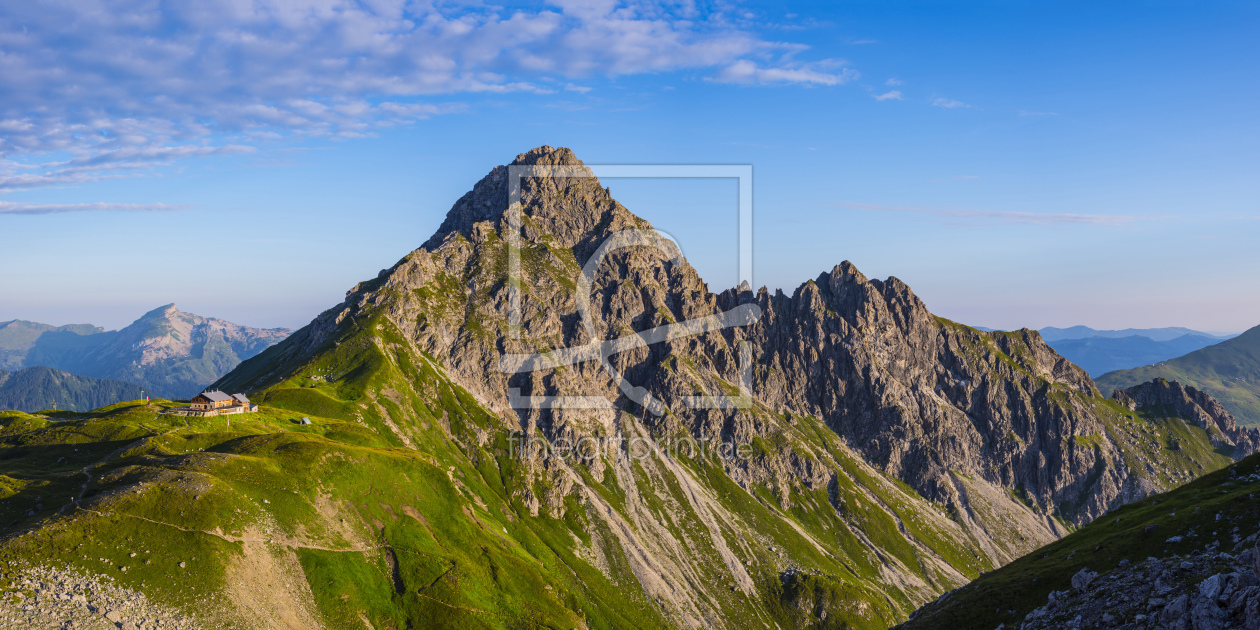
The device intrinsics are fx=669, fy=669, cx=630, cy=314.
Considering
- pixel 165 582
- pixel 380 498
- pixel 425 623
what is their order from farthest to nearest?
pixel 380 498 < pixel 425 623 < pixel 165 582

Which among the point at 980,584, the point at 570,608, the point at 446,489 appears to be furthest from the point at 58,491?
the point at 980,584

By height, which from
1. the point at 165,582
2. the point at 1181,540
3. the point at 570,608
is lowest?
the point at 570,608

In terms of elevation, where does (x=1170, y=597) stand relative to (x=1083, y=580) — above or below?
above

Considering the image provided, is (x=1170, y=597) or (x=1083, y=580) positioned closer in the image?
(x=1170, y=597)

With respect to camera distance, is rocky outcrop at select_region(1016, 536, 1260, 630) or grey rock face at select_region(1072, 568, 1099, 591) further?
grey rock face at select_region(1072, 568, 1099, 591)

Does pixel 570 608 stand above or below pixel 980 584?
below

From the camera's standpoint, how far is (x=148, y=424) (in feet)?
538

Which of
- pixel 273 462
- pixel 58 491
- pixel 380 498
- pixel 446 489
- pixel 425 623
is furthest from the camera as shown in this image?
pixel 446 489

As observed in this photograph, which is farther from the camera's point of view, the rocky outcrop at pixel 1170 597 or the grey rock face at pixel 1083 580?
the grey rock face at pixel 1083 580

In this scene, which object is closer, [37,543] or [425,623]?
[37,543]

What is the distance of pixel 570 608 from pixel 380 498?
66190 millimetres

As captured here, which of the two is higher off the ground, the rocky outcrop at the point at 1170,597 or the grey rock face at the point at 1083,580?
the rocky outcrop at the point at 1170,597

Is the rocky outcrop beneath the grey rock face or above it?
above

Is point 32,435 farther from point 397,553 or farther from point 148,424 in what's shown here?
point 397,553
